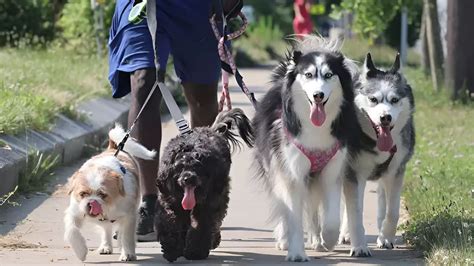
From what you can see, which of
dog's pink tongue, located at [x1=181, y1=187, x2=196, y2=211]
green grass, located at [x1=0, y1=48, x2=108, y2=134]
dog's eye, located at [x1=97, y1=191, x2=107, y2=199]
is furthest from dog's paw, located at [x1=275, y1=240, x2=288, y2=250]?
green grass, located at [x1=0, y1=48, x2=108, y2=134]

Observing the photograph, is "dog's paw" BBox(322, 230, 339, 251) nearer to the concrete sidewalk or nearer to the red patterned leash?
the concrete sidewalk

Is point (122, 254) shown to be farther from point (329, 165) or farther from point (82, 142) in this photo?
point (82, 142)

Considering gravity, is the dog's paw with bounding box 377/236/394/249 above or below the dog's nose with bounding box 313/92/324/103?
below

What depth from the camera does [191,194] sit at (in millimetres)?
6641

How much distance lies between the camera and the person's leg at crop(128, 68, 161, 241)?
745 cm

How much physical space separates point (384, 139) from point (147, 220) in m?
1.66

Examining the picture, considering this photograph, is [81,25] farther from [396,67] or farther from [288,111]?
[288,111]

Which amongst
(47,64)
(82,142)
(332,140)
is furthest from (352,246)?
(47,64)

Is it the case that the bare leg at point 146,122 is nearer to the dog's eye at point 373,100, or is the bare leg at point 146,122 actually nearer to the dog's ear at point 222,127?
the dog's ear at point 222,127

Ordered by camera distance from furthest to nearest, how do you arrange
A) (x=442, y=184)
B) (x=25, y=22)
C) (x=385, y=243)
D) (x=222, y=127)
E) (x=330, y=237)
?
(x=25, y=22) → (x=442, y=184) → (x=385, y=243) → (x=222, y=127) → (x=330, y=237)

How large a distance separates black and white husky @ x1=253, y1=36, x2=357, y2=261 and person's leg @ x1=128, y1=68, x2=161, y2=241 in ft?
2.72

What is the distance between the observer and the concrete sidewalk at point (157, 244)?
22.7ft

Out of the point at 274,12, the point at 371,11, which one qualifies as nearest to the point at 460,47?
the point at 371,11

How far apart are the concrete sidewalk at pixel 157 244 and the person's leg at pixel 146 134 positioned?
0.60ft
